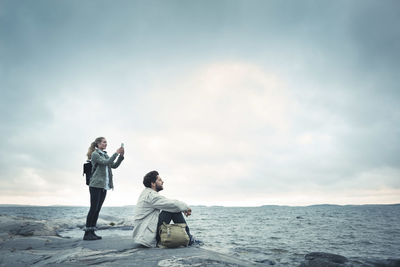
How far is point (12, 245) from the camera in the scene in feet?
25.2

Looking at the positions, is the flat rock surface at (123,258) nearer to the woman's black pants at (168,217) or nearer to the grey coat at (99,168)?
the woman's black pants at (168,217)

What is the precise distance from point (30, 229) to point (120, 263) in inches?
406

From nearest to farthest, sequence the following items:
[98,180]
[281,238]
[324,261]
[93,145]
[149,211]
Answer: [149,211]
[98,180]
[93,145]
[324,261]
[281,238]

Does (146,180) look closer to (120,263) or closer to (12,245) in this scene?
(120,263)

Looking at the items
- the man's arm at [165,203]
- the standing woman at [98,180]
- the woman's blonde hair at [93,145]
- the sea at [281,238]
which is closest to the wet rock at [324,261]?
the sea at [281,238]

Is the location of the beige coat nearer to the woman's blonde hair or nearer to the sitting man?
the sitting man

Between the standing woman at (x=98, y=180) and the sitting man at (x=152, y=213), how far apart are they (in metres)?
1.69

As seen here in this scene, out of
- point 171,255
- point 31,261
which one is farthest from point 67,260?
point 171,255

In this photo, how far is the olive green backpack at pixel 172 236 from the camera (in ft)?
18.2

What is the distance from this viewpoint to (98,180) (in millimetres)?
7062

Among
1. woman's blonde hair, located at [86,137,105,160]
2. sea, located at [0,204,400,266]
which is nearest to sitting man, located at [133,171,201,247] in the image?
woman's blonde hair, located at [86,137,105,160]

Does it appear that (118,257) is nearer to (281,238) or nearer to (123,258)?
(123,258)

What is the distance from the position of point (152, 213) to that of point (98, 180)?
2236mm

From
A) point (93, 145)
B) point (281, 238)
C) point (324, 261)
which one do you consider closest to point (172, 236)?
point (93, 145)
